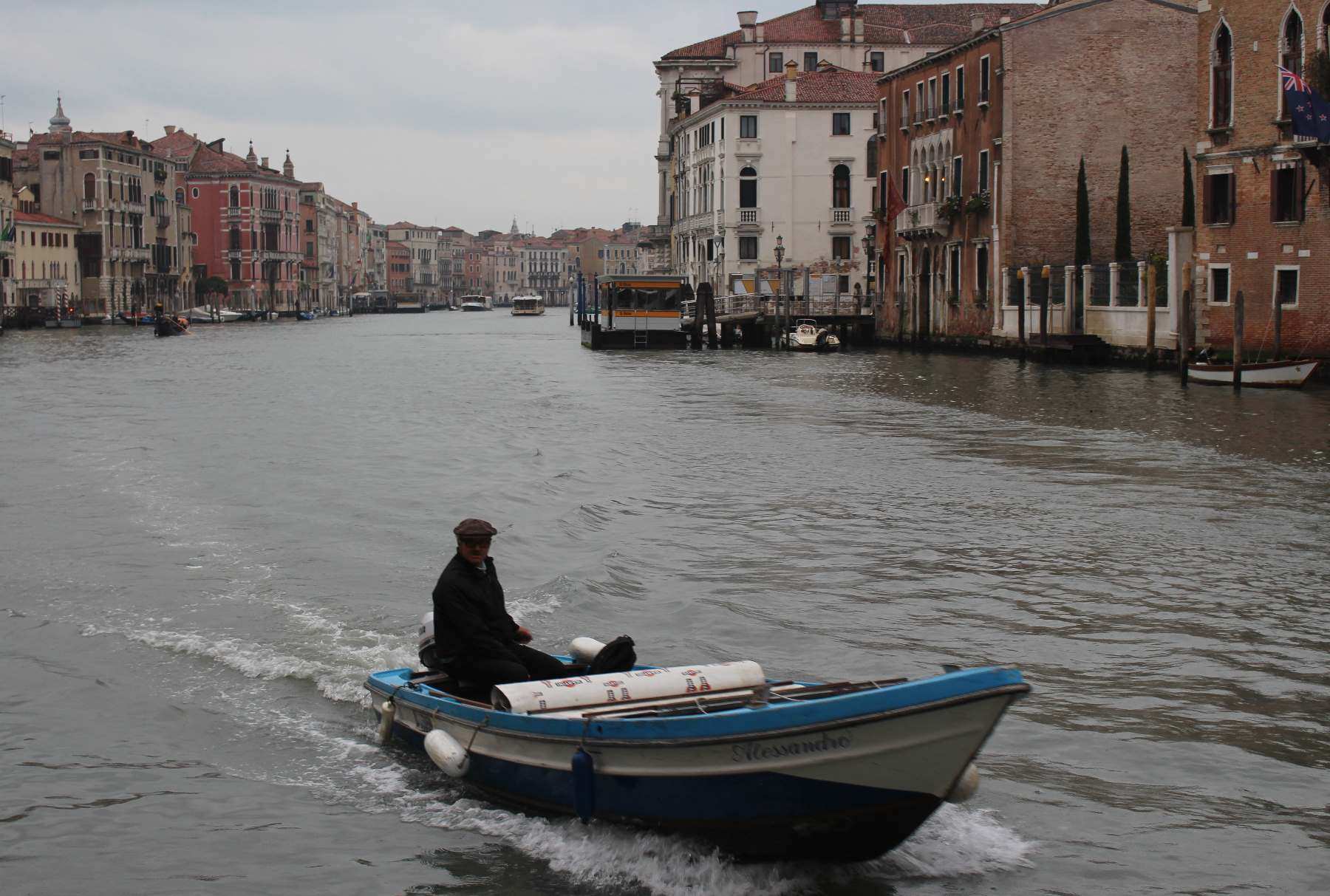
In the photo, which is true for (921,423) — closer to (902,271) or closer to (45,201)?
(902,271)

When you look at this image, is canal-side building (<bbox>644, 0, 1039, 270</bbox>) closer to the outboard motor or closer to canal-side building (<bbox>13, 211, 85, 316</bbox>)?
canal-side building (<bbox>13, 211, 85, 316</bbox>)

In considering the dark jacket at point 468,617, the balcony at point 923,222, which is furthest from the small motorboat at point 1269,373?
the dark jacket at point 468,617

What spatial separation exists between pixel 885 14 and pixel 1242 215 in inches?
2017

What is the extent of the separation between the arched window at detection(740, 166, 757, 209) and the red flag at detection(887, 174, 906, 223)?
18.0 metres

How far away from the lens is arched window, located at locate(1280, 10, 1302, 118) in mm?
29391

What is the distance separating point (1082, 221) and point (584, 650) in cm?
3487

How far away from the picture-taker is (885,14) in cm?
7950

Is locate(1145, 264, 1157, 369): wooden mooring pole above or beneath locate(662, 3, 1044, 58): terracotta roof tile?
beneath

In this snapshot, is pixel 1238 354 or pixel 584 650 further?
pixel 1238 354

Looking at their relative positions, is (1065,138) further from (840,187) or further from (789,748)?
(789,748)

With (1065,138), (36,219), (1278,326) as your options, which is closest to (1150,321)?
(1278,326)

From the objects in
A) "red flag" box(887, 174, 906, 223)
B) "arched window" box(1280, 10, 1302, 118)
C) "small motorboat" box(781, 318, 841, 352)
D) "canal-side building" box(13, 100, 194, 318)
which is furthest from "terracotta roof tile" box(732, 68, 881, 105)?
"canal-side building" box(13, 100, 194, 318)

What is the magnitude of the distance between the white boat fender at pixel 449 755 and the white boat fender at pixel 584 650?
0.91 meters

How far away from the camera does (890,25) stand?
7888 centimetres
